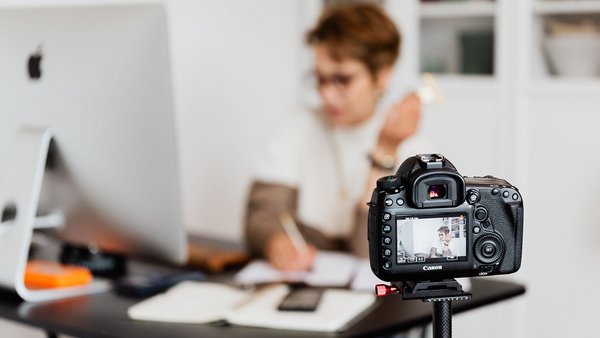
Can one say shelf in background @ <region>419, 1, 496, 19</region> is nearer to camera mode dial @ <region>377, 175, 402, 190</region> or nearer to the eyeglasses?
the eyeglasses

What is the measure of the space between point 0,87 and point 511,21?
1748 mm

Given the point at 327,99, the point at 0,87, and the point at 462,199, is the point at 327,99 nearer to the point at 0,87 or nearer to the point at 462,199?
the point at 0,87

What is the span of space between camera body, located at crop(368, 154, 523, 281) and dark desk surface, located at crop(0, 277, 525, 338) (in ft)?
1.95

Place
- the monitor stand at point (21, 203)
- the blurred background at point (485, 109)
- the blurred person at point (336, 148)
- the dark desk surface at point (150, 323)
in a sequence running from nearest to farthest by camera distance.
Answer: the dark desk surface at point (150, 323) < the monitor stand at point (21, 203) < the blurred person at point (336, 148) < the blurred background at point (485, 109)

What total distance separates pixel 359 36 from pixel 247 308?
34.3 inches

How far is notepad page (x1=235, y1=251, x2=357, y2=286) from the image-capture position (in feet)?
6.59

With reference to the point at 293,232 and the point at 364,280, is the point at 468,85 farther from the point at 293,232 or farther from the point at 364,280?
the point at 364,280

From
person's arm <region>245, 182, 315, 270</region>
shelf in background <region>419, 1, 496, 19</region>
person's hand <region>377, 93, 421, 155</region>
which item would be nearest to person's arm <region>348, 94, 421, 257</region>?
person's hand <region>377, 93, 421, 155</region>

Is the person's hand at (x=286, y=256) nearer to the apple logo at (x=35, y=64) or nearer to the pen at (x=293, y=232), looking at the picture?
the pen at (x=293, y=232)

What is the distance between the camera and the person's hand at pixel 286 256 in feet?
6.84

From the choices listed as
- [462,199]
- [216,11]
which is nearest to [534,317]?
[216,11]

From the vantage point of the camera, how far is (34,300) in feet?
6.20

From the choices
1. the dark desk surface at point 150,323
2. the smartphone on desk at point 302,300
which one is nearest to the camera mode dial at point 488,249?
the dark desk surface at point 150,323

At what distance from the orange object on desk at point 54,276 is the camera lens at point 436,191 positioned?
1.09 meters
